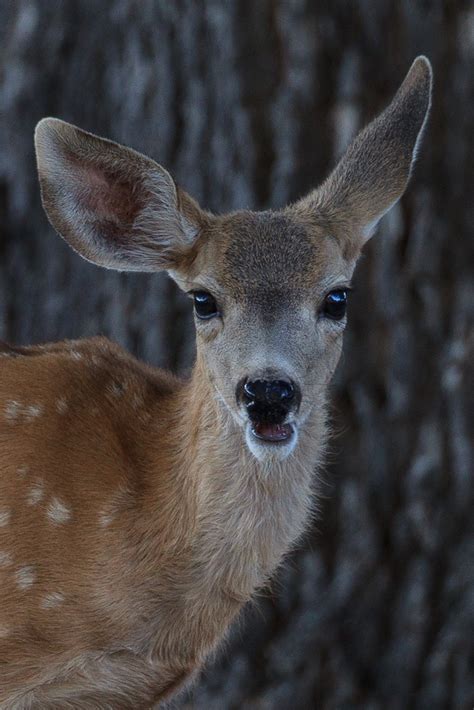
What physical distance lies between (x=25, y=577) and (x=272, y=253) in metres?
1.06

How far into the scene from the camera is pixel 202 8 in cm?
448

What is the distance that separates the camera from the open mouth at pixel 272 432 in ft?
9.98

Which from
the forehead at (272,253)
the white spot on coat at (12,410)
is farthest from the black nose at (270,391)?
the white spot on coat at (12,410)

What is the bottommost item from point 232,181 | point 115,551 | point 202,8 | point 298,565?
point 298,565

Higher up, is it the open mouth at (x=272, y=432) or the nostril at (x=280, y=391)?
the nostril at (x=280, y=391)

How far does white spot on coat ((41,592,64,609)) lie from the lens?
332cm

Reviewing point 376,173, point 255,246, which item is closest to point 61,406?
point 255,246

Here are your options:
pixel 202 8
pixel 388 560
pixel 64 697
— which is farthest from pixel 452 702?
pixel 202 8

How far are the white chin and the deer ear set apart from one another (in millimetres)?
775

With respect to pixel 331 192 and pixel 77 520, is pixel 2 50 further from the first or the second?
pixel 77 520

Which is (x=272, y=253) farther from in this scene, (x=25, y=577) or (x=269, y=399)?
(x=25, y=577)

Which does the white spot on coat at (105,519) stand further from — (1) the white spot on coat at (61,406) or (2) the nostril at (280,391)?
(2) the nostril at (280,391)

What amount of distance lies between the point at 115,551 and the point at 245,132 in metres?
1.78

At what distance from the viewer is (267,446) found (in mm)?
3072
